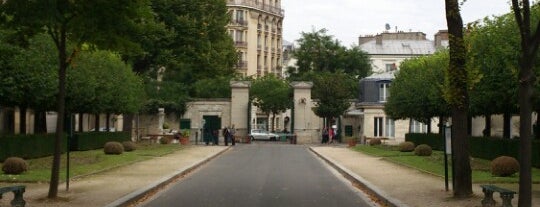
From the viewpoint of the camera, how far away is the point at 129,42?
56.2 feet

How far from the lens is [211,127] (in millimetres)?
66938

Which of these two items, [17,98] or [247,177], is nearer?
[247,177]

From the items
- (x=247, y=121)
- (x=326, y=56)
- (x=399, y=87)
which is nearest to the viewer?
(x=399, y=87)

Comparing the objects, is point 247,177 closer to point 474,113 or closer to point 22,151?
point 22,151

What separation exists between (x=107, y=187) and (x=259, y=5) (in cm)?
10074

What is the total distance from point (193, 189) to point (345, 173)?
27.7ft

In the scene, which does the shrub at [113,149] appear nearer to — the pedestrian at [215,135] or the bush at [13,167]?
the bush at [13,167]

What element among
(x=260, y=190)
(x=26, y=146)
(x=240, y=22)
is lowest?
(x=260, y=190)

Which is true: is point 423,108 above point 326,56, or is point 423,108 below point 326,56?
below

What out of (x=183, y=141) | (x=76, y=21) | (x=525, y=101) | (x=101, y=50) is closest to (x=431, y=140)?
(x=183, y=141)

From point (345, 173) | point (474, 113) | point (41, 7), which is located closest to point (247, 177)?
point (345, 173)

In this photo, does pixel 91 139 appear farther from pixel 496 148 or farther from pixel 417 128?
pixel 417 128

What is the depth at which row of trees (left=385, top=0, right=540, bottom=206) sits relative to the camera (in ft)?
39.4

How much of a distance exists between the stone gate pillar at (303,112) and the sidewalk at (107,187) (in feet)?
127
